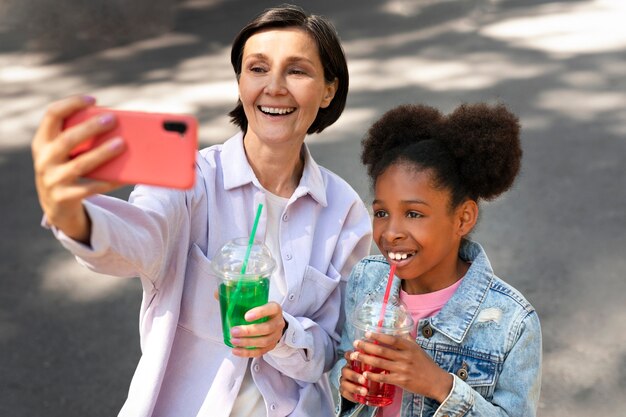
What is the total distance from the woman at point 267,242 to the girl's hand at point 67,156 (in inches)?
24.9

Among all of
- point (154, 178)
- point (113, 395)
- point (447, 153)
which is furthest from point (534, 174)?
point (154, 178)

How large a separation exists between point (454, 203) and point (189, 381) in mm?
922

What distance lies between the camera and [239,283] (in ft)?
8.46

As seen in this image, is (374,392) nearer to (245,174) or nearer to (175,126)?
(245,174)

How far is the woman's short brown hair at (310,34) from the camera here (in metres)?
3.06

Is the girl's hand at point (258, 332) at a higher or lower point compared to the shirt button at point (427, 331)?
lower

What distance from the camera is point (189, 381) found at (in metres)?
2.99

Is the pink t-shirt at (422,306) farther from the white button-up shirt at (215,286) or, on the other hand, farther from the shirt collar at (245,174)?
the shirt collar at (245,174)

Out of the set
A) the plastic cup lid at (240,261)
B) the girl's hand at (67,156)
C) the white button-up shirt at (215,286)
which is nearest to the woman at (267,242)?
the white button-up shirt at (215,286)

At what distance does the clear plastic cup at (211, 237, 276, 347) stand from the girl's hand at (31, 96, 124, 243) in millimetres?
655

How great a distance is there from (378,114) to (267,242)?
3.64 meters

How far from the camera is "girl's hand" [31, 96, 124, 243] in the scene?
6.40 feet

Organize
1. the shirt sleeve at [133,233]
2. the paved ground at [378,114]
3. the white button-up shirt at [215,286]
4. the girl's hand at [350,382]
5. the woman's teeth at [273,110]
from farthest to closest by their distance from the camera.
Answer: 1. the paved ground at [378,114]
2. the woman's teeth at [273,110]
3. the white button-up shirt at [215,286]
4. the girl's hand at [350,382]
5. the shirt sleeve at [133,233]

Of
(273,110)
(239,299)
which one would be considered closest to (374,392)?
(239,299)
